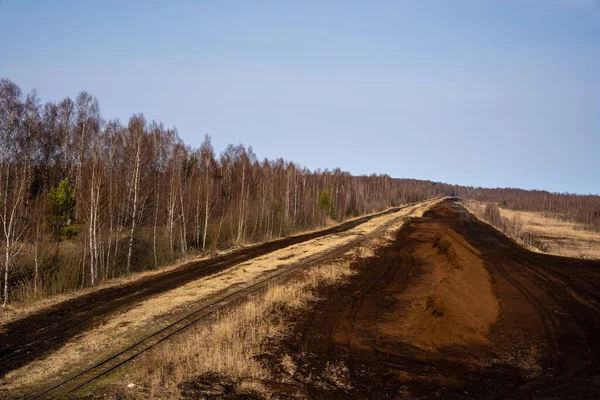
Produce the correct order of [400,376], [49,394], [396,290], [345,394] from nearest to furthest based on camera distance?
[49,394] < [345,394] < [400,376] < [396,290]

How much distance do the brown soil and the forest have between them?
38.1ft

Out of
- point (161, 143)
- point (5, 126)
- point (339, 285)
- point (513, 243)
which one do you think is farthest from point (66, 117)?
point (513, 243)

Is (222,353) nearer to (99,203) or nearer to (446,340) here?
(446,340)

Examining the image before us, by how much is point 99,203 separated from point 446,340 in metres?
20.4

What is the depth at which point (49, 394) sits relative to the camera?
7.09m

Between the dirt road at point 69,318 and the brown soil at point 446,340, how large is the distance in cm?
542

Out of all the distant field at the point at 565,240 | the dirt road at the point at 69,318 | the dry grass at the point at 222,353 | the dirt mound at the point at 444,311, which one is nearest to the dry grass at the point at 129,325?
the dirt road at the point at 69,318

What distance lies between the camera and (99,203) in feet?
76.9

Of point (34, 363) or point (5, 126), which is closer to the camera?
point (34, 363)

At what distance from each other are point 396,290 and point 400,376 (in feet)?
29.7

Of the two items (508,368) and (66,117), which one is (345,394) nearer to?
(508,368)

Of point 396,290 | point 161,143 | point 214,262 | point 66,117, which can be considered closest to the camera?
point 396,290

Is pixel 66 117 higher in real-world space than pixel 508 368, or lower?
higher

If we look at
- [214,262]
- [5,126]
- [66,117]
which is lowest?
[214,262]
